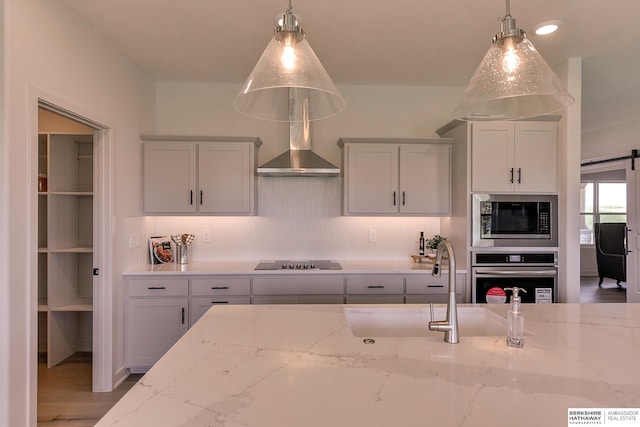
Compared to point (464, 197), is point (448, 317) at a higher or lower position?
lower

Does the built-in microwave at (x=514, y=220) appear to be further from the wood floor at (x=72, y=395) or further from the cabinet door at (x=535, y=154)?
the wood floor at (x=72, y=395)

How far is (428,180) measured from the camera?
328 centimetres

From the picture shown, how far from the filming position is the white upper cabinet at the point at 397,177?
3264 mm

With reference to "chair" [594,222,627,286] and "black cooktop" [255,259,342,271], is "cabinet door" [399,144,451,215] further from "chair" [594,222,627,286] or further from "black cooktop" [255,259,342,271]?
"chair" [594,222,627,286]

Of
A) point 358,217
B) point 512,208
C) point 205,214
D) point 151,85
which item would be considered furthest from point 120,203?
point 512,208

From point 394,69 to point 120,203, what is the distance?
260 centimetres

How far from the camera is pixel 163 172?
320 cm

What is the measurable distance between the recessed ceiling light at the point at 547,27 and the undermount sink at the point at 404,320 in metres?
1.99

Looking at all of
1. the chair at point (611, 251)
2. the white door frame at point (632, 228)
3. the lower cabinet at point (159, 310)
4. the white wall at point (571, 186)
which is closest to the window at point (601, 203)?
the chair at point (611, 251)

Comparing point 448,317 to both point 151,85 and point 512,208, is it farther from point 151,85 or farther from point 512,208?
point 151,85

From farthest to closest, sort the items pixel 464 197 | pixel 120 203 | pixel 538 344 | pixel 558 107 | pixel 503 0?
pixel 464 197 < pixel 120 203 < pixel 503 0 < pixel 558 107 < pixel 538 344

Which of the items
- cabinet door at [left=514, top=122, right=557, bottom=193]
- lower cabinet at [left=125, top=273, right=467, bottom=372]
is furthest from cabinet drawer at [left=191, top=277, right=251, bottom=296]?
cabinet door at [left=514, top=122, right=557, bottom=193]

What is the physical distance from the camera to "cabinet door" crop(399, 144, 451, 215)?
10.8ft

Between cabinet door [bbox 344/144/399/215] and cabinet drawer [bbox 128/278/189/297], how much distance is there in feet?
5.12
